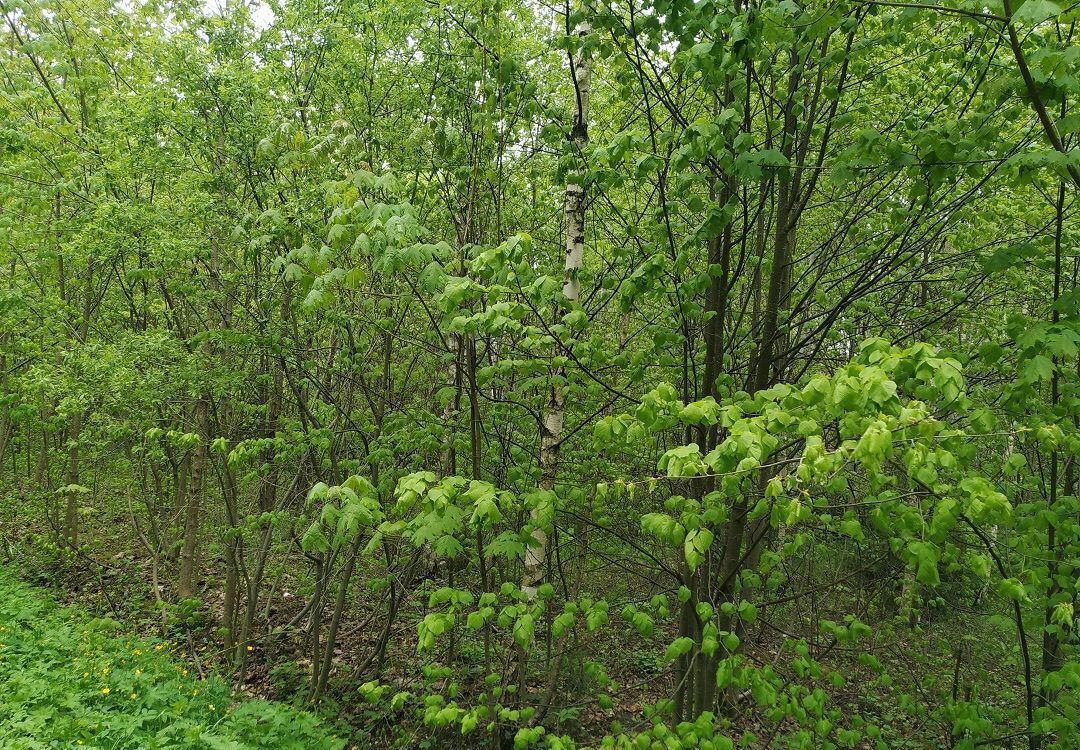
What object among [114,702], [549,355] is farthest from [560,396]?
[114,702]

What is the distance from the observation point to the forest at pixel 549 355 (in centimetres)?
307

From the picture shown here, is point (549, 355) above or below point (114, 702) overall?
above

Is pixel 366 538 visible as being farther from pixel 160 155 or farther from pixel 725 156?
pixel 725 156

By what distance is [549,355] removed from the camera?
14.9 feet

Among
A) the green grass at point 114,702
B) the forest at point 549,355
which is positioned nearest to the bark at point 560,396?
the forest at point 549,355

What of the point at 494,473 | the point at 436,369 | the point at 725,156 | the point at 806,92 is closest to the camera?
the point at 725,156

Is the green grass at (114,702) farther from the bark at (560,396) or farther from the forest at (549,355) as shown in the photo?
the bark at (560,396)

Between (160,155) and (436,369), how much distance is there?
3660mm

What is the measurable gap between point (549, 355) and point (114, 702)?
444cm

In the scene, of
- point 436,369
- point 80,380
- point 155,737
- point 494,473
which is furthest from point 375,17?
point 155,737

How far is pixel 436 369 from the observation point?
22.7ft

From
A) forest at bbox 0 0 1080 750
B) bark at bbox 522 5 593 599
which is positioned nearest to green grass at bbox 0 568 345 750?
forest at bbox 0 0 1080 750

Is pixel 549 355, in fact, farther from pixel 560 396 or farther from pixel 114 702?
pixel 114 702

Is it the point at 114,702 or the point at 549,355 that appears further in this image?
the point at 114,702
